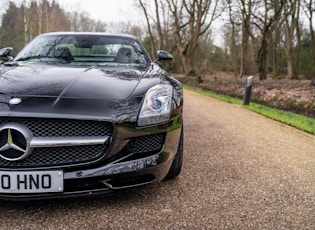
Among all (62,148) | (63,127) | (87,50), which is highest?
(87,50)

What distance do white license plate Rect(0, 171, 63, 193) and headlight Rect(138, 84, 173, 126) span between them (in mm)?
663

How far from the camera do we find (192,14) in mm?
24078

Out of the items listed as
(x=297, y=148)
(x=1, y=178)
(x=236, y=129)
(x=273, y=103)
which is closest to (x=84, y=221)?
(x=1, y=178)

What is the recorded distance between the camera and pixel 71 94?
2379 mm

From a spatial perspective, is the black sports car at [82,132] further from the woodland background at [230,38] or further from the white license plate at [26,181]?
the woodland background at [230,38]

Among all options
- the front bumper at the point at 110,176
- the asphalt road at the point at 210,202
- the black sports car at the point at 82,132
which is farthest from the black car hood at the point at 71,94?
the asphalt road at the point at 210,202

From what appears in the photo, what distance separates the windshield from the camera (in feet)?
11.8

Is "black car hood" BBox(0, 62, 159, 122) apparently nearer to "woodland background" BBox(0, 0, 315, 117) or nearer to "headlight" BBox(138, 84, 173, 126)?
"headlight" BBox(138, 84, 173, 126)

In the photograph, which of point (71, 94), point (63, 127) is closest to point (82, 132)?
point (63, 127)

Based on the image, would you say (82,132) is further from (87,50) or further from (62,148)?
(87,50)

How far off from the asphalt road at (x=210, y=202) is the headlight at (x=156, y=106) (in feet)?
1.96

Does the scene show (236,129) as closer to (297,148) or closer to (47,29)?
(297,148)

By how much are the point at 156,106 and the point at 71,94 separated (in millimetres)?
569

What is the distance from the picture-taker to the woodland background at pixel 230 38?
18328 millimetres
